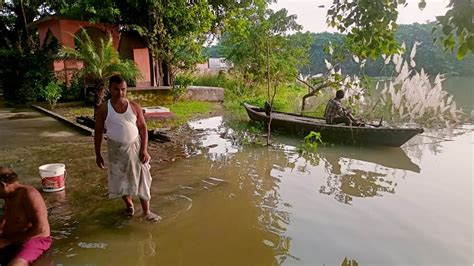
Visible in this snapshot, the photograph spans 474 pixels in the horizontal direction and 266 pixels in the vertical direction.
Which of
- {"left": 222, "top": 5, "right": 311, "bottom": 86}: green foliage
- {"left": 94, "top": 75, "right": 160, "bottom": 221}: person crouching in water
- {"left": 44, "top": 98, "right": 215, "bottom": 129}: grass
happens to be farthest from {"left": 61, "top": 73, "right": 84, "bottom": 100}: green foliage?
{"left": 94, "top": 75, "right": 160, "bottom": 221}: person crouching in water

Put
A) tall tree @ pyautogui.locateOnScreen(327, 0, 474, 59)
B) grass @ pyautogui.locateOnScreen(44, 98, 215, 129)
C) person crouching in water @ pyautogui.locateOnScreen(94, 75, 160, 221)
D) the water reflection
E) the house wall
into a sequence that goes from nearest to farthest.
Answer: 1. tall tree @ pyautogui.locateOnScreen(327, 0, 474, 59)
2. person crouching in water @ pyautogui.locateOnScreen(94, 75, 160, 221)
3. the water reflection
4. grass @ pyautogui.locateOnScreen(44, 98, 215, 129)
5. the house wall

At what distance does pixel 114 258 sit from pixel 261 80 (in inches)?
591

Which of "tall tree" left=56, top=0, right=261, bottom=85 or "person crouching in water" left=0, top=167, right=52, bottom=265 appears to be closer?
"person crouching in water" left=0, top=167, right=52, bottom=265

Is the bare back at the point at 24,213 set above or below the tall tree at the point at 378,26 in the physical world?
below

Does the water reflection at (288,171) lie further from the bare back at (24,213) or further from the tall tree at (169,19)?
the tall tree at (169,19)

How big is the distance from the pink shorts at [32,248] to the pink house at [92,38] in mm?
11084

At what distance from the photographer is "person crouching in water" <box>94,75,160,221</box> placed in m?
3.71

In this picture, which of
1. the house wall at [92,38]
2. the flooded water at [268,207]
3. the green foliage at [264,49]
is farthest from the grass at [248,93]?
the flooded water at [268,207]

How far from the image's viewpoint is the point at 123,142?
3.75 metres

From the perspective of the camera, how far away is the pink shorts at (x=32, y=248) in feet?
9.85

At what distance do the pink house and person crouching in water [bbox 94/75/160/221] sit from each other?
10304 millimetres

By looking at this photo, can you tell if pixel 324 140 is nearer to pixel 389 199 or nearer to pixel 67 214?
pixel 389 199

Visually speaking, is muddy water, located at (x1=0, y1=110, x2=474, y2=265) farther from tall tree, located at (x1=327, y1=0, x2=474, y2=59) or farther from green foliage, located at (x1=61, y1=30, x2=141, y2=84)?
green foliage, located at (x1=61, y1=30, x2=141, y2=84)

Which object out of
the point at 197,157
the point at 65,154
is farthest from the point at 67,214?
the point at 197,157
